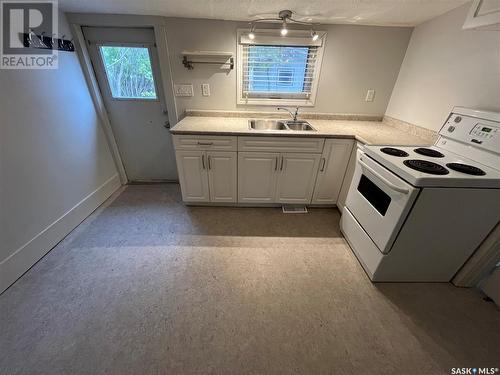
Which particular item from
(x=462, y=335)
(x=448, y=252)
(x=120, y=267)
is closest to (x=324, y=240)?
(x=448, y=252)

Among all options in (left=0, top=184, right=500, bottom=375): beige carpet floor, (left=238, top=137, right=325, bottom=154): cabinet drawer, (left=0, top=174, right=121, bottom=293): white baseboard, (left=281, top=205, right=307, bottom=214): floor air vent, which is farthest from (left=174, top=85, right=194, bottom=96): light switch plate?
(left=281, top=205, right=307, bottom=214): floor air vent

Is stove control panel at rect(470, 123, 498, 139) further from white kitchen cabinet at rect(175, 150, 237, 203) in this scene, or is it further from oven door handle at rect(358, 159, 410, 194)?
white kitchen cabinet at rect(175, 150, 237, 203)

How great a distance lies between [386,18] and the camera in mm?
1914

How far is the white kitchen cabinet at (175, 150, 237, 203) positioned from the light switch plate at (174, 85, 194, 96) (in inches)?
31.0

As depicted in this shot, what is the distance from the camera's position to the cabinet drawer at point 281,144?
78.1 inches

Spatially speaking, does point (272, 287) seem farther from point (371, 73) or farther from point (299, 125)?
point (371, 73)

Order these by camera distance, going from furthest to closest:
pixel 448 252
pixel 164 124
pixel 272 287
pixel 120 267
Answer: pixel 164 124 → pixel 120 267 → pixel 272 287 → pixel 448 252

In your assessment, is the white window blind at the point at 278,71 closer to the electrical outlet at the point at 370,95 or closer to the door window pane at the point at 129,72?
the electrical outlet at the point at 370,95

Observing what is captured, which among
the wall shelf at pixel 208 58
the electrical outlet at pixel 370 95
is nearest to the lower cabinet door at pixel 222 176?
the wall shelf at pixel 208 58

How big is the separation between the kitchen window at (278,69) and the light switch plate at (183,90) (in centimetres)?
56

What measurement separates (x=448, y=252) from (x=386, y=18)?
212cm

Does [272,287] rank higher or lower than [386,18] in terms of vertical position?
lower

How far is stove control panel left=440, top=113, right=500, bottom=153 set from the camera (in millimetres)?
1333

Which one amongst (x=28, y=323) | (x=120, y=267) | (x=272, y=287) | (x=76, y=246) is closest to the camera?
(x=28, y=323)
